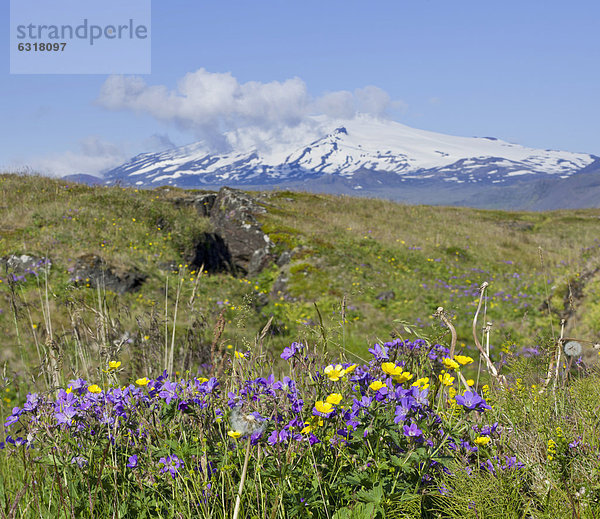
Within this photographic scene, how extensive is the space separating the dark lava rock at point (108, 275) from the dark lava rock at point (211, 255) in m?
3.09

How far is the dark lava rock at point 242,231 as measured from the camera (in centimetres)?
1789

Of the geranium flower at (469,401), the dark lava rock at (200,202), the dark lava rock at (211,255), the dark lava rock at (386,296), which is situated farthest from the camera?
the dark lava rock at (200,202)

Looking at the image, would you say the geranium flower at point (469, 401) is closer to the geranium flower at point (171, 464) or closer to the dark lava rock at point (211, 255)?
the geranium flower at point (171, 464)

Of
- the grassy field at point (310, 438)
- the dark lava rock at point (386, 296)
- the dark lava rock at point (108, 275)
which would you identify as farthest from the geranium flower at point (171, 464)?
the dark lava rock at point (386, 296)

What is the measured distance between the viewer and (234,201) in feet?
73.4

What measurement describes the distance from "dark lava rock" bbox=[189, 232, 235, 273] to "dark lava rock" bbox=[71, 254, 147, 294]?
122 inches

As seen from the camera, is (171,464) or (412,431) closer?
(412,431)

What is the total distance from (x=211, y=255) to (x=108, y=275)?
18.4 feet

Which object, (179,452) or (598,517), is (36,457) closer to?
(179,452)

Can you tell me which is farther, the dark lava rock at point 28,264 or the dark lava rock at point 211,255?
the dark lava rock at point 211,255

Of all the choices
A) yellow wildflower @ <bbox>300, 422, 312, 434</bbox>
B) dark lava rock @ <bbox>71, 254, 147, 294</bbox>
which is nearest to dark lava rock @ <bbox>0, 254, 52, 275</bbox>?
dark lava rock @ <bbox>71, 254, 147, 294</bbox>

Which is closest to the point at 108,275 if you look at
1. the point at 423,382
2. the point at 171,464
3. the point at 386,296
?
the point at 386,296

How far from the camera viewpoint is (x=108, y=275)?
12039 mm

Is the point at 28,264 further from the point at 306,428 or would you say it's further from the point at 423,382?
the point at 423,382
